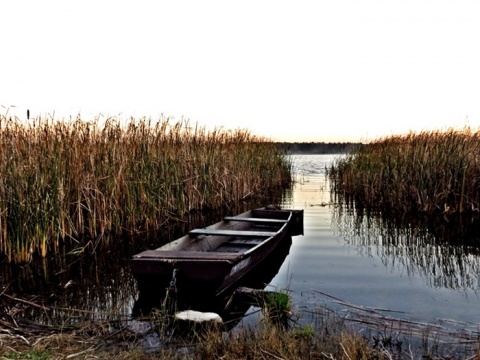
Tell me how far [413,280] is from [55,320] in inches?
176

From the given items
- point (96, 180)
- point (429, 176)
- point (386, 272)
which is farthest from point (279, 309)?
point (429, 176)

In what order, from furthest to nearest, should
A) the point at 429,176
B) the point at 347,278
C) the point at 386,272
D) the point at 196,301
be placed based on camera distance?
the point at 429,176 → the point at 386,272 → the point at 347,278 → the point at 196,301

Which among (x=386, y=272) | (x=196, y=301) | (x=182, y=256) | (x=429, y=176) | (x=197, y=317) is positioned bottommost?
(x=386, y=272)

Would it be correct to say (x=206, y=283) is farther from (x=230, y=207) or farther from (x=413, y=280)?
(x=230, y=207)

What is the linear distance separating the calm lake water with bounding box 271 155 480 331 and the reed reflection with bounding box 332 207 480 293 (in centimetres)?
1

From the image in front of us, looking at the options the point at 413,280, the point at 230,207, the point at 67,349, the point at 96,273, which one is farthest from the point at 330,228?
the point at 67,349

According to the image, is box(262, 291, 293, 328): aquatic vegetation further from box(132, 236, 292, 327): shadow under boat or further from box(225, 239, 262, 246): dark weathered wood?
box(225, 239, 262, 246): dark weathered wood

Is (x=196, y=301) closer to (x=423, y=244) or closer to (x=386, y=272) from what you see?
(x=386, y=272)

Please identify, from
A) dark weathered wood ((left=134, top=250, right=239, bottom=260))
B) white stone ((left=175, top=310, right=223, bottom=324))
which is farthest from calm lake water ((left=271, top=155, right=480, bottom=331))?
white stone ((left=175, top=310, right=223, bottom=324))

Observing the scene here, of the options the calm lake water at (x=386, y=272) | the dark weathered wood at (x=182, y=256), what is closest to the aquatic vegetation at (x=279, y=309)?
the calm lake water at (x=386, y=272)

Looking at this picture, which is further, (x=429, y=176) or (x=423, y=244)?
(x=429, y=176)

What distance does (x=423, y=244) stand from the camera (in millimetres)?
8070

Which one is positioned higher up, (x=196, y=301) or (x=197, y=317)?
(x=197, y=317)

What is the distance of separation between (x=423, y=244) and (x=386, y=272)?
76.1 inches
